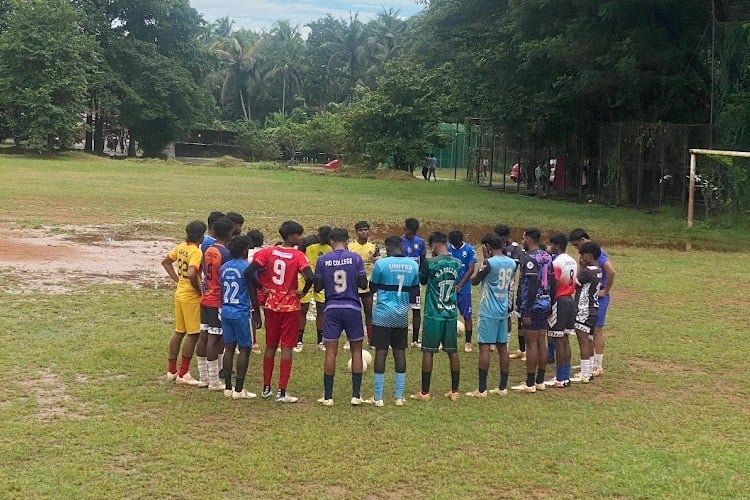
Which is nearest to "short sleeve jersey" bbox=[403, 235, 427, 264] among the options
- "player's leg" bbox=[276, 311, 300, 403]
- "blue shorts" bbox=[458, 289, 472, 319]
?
"blue shorts" bbox=[458, 289, 472, 319]

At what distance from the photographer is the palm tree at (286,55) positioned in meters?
86.2

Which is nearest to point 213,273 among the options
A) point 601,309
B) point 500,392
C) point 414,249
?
point 414,249

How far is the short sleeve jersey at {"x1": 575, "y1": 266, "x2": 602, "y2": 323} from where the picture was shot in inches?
355

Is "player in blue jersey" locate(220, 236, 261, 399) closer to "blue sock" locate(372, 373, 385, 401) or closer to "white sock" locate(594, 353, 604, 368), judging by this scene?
"blue sock" locate(372, 373, 385, 401)

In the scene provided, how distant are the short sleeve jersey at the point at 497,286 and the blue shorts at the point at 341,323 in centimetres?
143

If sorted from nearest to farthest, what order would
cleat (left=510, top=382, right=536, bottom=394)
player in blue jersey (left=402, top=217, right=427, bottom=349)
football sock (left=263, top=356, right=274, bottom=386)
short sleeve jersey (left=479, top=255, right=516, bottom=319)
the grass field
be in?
the grass field
football sock (left=263, top=356, right=274, bottom=386)
short sleeve jersey (left=479, top=255, right=516, bottom=319)
cleat (left=510, top=382, right=536, bottom=394)
player in blue jersey (left=402, top=217, right=427, bottom=349)

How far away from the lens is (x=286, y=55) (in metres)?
88.9

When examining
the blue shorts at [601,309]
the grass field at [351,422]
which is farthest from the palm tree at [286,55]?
the blue shorts at [601,309]

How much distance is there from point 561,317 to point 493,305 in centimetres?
89

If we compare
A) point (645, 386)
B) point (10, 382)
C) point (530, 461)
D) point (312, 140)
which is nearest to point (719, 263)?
point (645, 386)

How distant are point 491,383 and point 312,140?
184ft

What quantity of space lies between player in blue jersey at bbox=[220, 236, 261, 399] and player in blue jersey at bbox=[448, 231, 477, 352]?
99.3 inches

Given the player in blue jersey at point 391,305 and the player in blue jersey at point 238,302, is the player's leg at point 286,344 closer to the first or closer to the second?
the player in blue jersey at point 238,302

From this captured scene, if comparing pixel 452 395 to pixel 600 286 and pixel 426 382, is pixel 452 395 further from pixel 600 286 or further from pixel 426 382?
pixel 600 286
